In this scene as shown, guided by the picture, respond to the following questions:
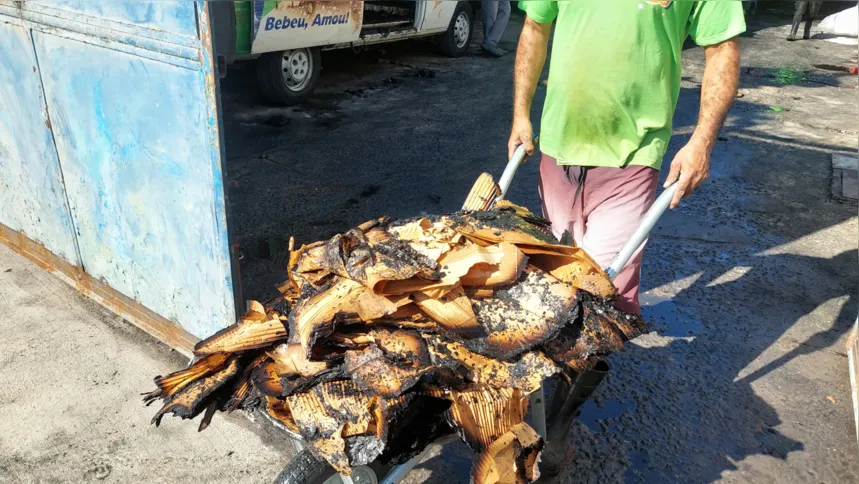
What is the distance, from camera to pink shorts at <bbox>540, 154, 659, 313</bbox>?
7.82 ft

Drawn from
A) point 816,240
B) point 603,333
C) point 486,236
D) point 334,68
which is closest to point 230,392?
point 486,236

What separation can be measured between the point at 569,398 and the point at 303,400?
117 cm

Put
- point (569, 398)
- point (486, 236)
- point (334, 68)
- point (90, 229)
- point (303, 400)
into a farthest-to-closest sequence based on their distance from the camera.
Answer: point (334, 68), point (90, 229), point (569, 398), point (486, 236), point (303, 400)

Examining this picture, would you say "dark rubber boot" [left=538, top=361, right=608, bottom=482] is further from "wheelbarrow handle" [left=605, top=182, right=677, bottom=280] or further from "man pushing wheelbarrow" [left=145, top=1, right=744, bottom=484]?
"wheelbarrow handle" [left=605, top=182, right=677, bottom=280]

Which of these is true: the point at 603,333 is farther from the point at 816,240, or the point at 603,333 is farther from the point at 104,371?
the point at 816,240

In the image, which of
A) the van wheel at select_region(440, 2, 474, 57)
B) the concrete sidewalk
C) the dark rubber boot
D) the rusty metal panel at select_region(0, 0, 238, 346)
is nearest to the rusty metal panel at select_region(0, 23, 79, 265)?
the rusty metal panel at select_region(0, 0, 238, 346)

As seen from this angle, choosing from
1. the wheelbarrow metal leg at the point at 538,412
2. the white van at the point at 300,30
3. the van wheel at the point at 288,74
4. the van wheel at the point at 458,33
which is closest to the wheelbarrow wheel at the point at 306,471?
the wheelbarrow metal leg at the point at 538,412

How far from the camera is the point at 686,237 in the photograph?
4.65 m

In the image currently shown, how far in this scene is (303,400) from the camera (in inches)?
62.2

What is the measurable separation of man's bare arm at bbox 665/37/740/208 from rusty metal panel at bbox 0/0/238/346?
66.7 inches

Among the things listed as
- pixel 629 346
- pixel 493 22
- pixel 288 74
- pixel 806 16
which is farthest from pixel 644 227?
pixel 806 16

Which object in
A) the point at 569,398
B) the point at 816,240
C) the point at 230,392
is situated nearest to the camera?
the point at 230,392

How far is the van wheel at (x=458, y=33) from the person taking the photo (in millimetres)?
10062

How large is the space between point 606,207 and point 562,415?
824mm
